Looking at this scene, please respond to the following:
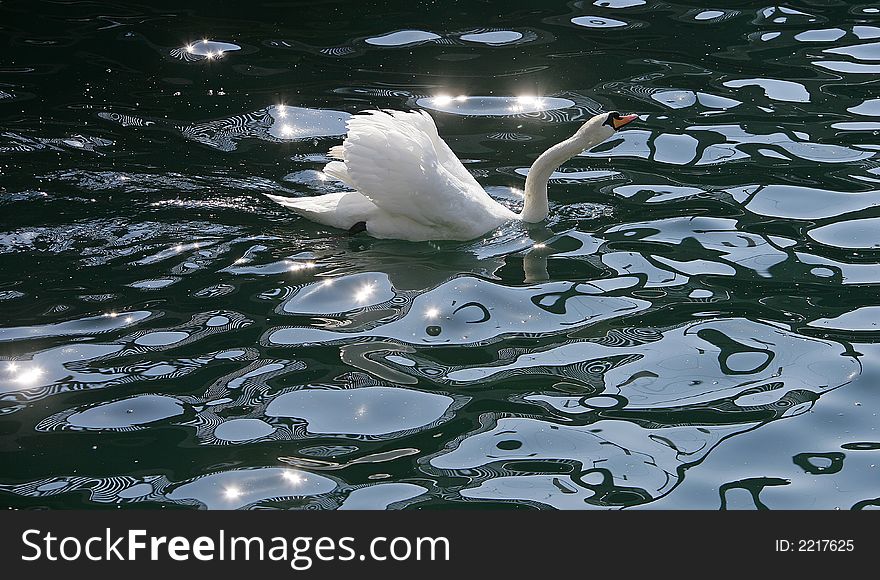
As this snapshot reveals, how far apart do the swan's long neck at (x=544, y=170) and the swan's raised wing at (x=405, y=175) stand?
0.39 m

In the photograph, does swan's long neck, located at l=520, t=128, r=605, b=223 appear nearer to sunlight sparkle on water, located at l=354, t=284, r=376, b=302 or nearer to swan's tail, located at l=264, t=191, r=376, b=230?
swan's tail, located at l=264, t=191, r=376, b=230

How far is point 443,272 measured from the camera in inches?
296

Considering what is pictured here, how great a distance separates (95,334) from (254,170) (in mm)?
2636

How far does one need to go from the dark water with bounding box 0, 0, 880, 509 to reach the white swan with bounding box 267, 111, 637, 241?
6.6 inches

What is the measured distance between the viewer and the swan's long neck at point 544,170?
798 centimetres

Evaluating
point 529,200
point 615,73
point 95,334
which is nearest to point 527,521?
point 95,334

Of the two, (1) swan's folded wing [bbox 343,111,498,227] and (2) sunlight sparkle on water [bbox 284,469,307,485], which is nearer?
(2) sunlight sparkle on water [bbox 284,469,307,485]

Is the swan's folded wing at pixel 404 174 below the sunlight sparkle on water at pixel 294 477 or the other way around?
the other way around

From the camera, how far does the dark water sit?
5480 mm

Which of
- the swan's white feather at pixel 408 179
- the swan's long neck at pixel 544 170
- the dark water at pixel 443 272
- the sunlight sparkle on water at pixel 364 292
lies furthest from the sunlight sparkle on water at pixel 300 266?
the swan's long neck at pixel 544 170

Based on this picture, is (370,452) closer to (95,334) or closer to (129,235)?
(95,334)

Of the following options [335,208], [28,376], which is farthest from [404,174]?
[28,376]

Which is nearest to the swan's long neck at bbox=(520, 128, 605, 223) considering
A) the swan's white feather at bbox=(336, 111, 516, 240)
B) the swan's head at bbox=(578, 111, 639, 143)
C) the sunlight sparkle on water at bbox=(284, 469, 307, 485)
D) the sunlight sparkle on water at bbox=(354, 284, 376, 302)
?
the swan's head at bbox=(578, 111, 639, 143)

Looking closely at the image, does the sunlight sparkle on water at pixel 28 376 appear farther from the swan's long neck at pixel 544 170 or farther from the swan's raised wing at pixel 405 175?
the swan's long neck at pixel 544 170
